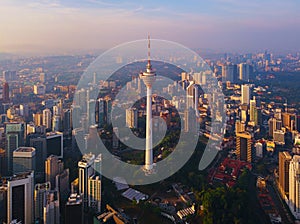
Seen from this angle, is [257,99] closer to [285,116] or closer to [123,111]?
[285,116]

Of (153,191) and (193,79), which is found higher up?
(193,79)

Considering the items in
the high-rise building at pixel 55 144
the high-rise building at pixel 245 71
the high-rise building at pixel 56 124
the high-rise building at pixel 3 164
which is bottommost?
the high-rise building at pixel 3 164

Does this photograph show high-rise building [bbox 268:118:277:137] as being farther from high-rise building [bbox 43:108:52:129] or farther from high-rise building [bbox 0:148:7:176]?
high-rise building [bbox 0:148:7:176]

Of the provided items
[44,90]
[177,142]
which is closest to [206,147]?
[177,142]

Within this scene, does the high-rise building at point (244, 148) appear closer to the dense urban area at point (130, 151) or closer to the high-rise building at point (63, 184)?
the dense urban area at point (130, 151)

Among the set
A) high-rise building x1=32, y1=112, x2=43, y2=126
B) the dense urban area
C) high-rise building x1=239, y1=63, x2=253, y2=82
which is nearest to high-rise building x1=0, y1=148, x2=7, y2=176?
the dense urban area

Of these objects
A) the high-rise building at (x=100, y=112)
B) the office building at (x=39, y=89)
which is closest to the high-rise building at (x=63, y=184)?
the high-rise building at (x=100, y=112)
